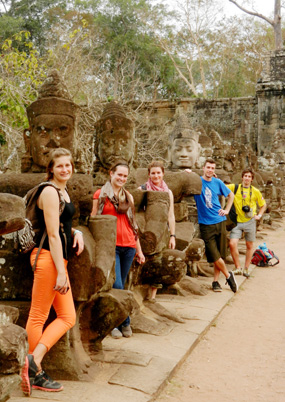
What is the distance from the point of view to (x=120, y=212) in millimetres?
4129

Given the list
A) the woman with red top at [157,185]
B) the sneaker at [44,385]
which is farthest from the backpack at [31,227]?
the woman with red top at [157,185]

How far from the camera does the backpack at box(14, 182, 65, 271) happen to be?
3.00 meters

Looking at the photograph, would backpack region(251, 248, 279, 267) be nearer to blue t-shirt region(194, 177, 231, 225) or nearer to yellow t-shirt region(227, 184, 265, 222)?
yellow t-shirt region(227, 184, 265, 222)

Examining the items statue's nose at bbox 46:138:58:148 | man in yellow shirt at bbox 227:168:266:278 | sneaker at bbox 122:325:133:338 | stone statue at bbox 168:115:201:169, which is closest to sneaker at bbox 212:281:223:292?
man in yellow shirt at bbox 227:168:266:278

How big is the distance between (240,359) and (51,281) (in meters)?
2.01

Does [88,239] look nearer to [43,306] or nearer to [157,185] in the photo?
[43,306]

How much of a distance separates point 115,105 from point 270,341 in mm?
2692

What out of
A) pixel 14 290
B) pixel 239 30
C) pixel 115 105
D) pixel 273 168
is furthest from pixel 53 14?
pixel 14 290

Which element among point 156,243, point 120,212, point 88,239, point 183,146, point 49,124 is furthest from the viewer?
point 183,146

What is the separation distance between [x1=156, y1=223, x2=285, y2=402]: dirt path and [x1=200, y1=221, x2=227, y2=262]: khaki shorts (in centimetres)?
62

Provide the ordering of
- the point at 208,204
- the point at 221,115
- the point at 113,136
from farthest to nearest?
the point at 221,115, the point at 208,204, the point at 113,136

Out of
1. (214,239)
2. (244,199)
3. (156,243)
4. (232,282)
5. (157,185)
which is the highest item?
(157,185)

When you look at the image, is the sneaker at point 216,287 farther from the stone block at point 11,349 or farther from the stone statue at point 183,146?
the stone block at point 11,349

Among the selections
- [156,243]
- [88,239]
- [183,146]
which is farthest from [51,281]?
[183,146]
